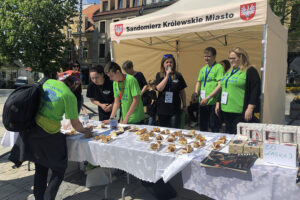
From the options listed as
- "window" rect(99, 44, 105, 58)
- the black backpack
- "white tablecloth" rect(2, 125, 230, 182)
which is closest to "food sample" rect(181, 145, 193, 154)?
"white tablecloth" rect(2, 125, 230, 182)

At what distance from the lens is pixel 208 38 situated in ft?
17.1

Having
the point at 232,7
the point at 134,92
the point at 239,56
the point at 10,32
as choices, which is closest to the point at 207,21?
the point at 232,7

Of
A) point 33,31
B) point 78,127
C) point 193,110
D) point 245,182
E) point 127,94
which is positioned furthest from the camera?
point 33,31

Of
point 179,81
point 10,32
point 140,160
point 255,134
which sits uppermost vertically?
point 10,32

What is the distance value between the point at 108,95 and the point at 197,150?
5.99ft

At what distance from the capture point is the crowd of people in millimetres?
2008

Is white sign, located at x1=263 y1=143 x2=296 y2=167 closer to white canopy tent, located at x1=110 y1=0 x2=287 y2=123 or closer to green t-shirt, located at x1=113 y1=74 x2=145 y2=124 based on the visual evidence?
white canopy tent, located at x1=110 y1=0 x2=287 y2=123

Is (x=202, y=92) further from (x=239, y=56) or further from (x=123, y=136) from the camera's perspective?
(x=123, y=136)

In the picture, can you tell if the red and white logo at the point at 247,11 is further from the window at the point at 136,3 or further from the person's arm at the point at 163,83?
the window at the point at 136,3

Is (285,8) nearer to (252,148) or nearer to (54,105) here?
(252,148)

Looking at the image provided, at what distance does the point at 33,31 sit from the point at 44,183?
67.1 feet

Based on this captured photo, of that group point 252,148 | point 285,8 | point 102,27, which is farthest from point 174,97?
point 102,27

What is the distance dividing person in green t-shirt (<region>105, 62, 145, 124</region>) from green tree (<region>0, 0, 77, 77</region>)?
1767 centimetres

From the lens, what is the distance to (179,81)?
3.17m
